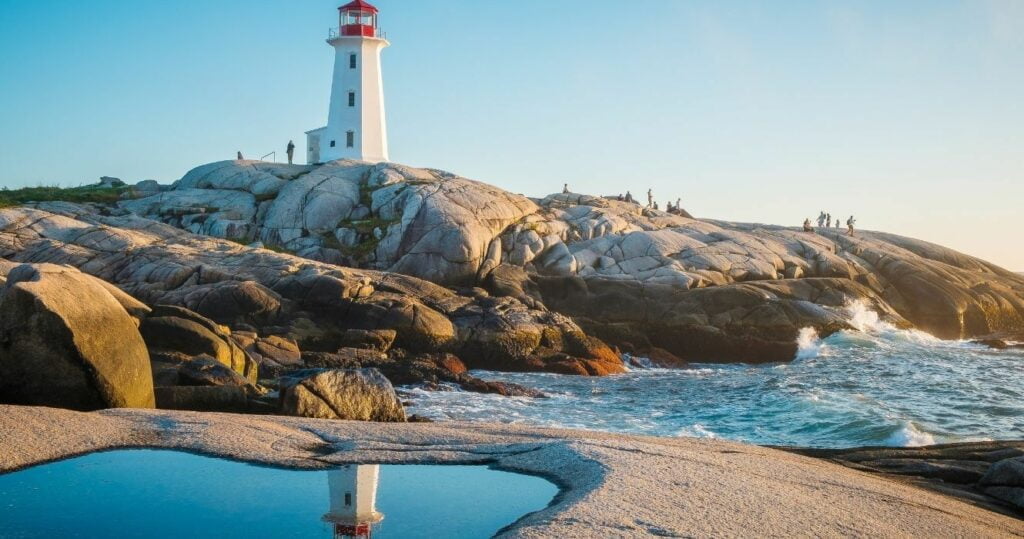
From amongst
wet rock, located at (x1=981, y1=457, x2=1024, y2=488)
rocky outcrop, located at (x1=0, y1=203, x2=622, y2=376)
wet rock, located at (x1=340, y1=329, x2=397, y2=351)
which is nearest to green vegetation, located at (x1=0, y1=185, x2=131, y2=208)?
rocky outcrop, located at (x1=0, y1=203, x2=622, y2=376)

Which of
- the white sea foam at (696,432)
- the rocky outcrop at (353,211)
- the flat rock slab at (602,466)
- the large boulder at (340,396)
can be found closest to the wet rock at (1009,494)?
the flat rock slab at (602,466)

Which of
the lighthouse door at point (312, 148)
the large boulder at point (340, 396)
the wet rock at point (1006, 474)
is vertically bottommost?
the wet rock at point (1006, 474)

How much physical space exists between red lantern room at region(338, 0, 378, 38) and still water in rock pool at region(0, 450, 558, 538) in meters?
54.3

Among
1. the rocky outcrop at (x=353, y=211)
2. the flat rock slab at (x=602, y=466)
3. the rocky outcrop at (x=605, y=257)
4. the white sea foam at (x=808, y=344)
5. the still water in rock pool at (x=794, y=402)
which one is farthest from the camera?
the rocky outcrop at (x=353, y=211)

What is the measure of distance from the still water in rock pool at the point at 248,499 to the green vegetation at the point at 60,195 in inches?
1736

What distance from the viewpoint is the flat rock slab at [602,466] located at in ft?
31.6

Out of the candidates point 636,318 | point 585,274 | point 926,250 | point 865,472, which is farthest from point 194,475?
point 926,250

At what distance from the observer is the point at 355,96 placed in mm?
63062

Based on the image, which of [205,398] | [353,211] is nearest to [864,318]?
[353,211]

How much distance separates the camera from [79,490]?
10.2 metres

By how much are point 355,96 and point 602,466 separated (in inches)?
2139

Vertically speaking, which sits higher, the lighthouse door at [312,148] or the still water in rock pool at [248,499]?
the lighthouse door at [312,148]

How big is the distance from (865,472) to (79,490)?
1142cm

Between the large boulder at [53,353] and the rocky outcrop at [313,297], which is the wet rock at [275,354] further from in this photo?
the large boulder at [53,353]
